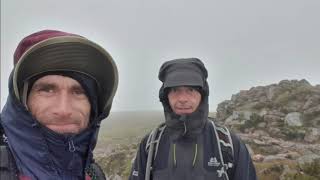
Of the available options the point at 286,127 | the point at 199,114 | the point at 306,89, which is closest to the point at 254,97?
the point at 306,89

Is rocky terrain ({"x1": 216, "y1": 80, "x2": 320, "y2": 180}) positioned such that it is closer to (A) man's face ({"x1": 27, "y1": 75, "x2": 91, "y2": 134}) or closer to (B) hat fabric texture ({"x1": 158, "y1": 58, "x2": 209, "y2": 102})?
(B) hat fabric texture ({"x1": 158, "y1": 58, "x2": 209, "y2": 102})

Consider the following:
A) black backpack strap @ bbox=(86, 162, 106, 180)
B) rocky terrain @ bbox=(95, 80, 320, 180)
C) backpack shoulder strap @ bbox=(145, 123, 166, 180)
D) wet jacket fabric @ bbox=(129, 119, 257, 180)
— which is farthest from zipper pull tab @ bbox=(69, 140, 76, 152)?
rocky terrain @ bbox=(95, 80, 320, 180)

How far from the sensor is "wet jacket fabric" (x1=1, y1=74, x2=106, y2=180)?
2230 mm

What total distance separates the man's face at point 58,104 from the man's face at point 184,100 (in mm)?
3866

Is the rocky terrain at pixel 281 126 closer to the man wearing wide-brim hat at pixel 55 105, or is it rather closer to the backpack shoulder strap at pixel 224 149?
the backpack shoulder strap at pixel 224 149

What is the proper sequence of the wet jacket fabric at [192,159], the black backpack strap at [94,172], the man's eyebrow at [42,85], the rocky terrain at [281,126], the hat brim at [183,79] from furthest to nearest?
the rocky terrain at [281,126] → the hat brim at [183,79] → the wet jacket fabric at [192,159] → the black backpack strap at [94,172] → the man's eyebrow at [42,85]

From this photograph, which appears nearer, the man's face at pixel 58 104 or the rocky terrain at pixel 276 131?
the man's face at pixel 58 104

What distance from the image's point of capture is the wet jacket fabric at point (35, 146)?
7.32 feet

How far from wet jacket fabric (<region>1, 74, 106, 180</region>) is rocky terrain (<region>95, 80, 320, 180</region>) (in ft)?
51.4

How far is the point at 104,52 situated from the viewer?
264 cm

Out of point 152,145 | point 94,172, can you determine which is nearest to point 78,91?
point 94,172

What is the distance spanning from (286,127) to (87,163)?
3058 centimetres

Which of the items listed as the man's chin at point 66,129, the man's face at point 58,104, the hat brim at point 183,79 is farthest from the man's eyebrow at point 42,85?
the hat brim at point 183,79

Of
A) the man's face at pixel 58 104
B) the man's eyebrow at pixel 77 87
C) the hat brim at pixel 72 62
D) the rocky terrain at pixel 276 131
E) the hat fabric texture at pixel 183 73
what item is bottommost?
the rocky terrain at pixel 276 131
